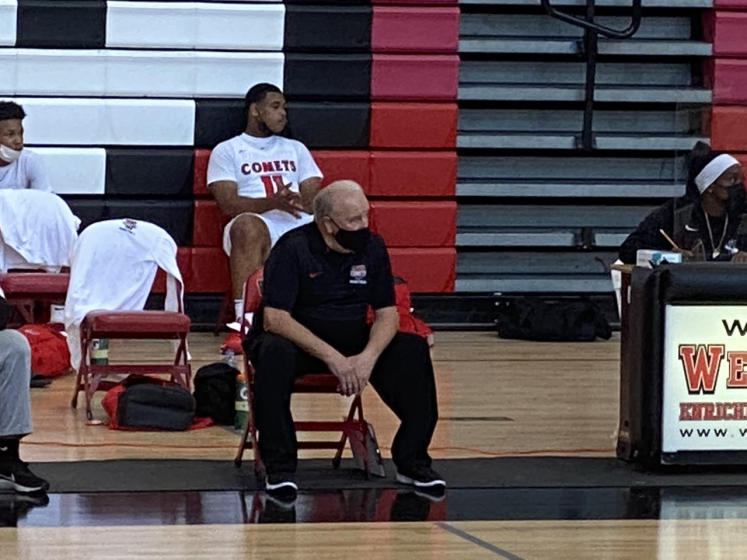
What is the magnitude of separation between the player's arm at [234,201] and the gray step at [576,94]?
1.57 m

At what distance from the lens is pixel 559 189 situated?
418 inches

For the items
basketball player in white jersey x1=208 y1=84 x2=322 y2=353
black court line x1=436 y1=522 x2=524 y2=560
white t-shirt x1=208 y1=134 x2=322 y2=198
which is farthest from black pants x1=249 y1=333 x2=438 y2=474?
white t-shirt x1=208 y1=134 x2=322 y2=198

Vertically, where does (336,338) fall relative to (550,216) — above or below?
below

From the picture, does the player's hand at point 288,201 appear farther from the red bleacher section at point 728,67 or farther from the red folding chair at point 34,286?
the red bleacher section at point 728,67

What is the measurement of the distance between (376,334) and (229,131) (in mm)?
4480

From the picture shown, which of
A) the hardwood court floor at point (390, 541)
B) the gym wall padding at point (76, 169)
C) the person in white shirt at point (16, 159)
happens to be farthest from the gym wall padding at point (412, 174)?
the hardwood court floor at point (390, 541)

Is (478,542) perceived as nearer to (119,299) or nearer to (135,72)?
(119,299)

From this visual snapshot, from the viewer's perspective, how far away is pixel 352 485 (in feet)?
19.6

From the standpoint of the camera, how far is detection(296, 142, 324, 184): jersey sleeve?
9.92 metres

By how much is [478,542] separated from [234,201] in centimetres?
492

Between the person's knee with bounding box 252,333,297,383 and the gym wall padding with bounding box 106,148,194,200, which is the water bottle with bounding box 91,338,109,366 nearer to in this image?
the person's knee with bounding box 252,333,297,383

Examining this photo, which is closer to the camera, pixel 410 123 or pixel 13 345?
pixel 13 345

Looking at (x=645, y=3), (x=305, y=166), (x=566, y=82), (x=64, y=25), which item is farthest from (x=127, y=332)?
(x=645, y=3)

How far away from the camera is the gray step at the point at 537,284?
10.6 metres
